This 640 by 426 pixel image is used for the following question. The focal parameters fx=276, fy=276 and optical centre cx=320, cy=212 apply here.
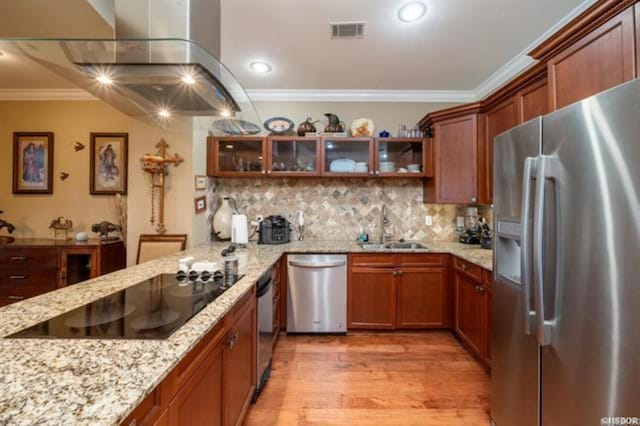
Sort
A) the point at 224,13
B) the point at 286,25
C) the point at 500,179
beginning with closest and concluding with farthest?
the point at 500,179
the point at 224,13
the point at 286,25

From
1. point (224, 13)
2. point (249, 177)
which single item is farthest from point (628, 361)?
point (249, 177)

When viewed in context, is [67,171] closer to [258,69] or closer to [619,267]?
[258,69]

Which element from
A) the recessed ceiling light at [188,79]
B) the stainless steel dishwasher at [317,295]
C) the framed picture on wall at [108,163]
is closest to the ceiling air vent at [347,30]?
the recessed ceiling light at [188,79]

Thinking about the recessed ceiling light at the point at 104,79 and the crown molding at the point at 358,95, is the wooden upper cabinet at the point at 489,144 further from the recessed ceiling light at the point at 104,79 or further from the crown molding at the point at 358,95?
the recessed ceiling light at the point at 104,79

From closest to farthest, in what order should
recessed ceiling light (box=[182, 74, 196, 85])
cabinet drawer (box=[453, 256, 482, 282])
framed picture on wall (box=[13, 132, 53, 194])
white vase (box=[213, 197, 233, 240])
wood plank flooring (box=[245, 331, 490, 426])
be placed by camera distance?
1. recessed ceiling light (box=[182, 74, 196, 85])
2. wood plank flooring (box=[245, 331, 490, 426])
3. cabinet drawer (box=[453, 256, 482, 282])
4. white vase (box=[213, 197, 233, 240])
5. framed picture on wall (box=[13, 132, 53, 194])

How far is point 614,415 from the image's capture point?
91 cm

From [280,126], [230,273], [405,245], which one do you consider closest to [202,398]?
[230,273]

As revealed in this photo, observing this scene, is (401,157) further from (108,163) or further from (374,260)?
(108,163)

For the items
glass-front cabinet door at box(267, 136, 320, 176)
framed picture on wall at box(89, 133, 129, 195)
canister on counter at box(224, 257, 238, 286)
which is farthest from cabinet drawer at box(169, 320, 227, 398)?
framed picture on wall at box(89, 133, 129, 195)

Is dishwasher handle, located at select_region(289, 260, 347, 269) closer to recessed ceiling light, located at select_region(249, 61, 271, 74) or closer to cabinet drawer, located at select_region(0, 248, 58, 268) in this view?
recessed ceiling light, located at select_region(249, 61, 271, 74)

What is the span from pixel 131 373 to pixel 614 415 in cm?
149

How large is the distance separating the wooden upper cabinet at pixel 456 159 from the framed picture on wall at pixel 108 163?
11.9 feet

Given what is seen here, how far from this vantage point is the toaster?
123 inches

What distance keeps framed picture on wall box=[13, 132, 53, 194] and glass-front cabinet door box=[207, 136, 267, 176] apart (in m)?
2.00
